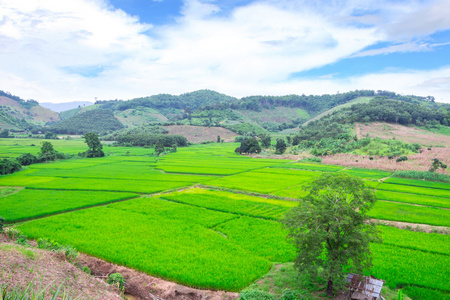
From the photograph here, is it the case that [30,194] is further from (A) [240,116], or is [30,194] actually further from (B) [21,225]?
Answer: (A) [240,116]

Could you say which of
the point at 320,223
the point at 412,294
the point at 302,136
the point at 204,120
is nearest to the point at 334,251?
the point at 320,223

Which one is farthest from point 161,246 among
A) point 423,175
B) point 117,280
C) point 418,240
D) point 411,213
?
point 423,175

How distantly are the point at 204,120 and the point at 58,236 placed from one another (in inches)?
5187

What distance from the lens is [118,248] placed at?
16.7m

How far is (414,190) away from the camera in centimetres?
3422

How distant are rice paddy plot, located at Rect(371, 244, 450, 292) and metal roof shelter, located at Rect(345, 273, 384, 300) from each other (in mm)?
2163

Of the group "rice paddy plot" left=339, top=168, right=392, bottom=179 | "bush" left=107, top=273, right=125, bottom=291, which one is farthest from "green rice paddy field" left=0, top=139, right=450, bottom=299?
"bush" left=107, top=273, right=125, bottom=291

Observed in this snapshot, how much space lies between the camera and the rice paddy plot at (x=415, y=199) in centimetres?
2798

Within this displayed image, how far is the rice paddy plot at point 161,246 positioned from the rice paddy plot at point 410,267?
20.1 feet

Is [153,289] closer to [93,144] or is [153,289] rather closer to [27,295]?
[27,295]

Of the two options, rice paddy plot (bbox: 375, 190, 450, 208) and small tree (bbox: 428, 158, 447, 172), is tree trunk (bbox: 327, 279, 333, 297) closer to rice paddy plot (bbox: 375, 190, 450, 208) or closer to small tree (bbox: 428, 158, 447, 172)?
rice paddy plot (bbox: 375, 190, 450, 208)

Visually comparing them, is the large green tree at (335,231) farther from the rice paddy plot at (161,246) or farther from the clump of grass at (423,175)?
the clump of grass at (423,175)

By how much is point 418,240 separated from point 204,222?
601 inches

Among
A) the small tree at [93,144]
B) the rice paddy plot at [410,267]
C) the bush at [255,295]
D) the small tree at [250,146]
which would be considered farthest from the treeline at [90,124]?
the rice paddy plot at [410,267]
